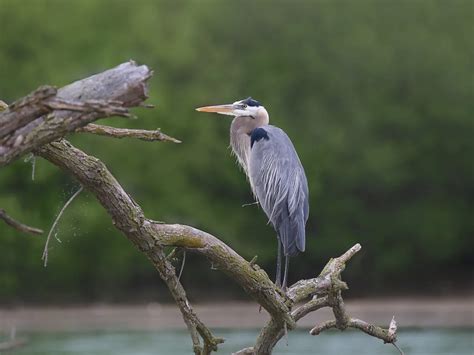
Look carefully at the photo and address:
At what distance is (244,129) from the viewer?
7.71m

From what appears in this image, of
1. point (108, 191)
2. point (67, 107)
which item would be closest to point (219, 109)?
point (108, 191)

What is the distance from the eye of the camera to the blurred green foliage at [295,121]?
2266 cm

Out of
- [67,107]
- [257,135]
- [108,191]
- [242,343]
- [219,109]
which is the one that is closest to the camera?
[67,107]

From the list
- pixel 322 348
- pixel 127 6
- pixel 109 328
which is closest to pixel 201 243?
pixel 322 348

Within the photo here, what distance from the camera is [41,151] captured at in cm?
411

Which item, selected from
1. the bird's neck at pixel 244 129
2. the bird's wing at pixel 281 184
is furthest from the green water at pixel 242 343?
the bird's wing at pixel 281 184

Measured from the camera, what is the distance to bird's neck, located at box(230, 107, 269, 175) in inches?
302

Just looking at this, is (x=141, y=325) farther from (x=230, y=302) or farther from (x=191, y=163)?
(x=191, y=163)

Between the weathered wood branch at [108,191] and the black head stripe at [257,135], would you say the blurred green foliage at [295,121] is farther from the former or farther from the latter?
the weathered wood branch at [108,191]

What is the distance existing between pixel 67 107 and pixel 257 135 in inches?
159

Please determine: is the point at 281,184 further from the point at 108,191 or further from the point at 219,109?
the point at 108,191

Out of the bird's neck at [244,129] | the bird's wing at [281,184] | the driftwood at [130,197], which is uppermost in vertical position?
the bird's neck at [244,129]

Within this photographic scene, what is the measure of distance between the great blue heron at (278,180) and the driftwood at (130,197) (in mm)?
1278

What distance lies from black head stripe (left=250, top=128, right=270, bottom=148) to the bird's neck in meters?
0.27
